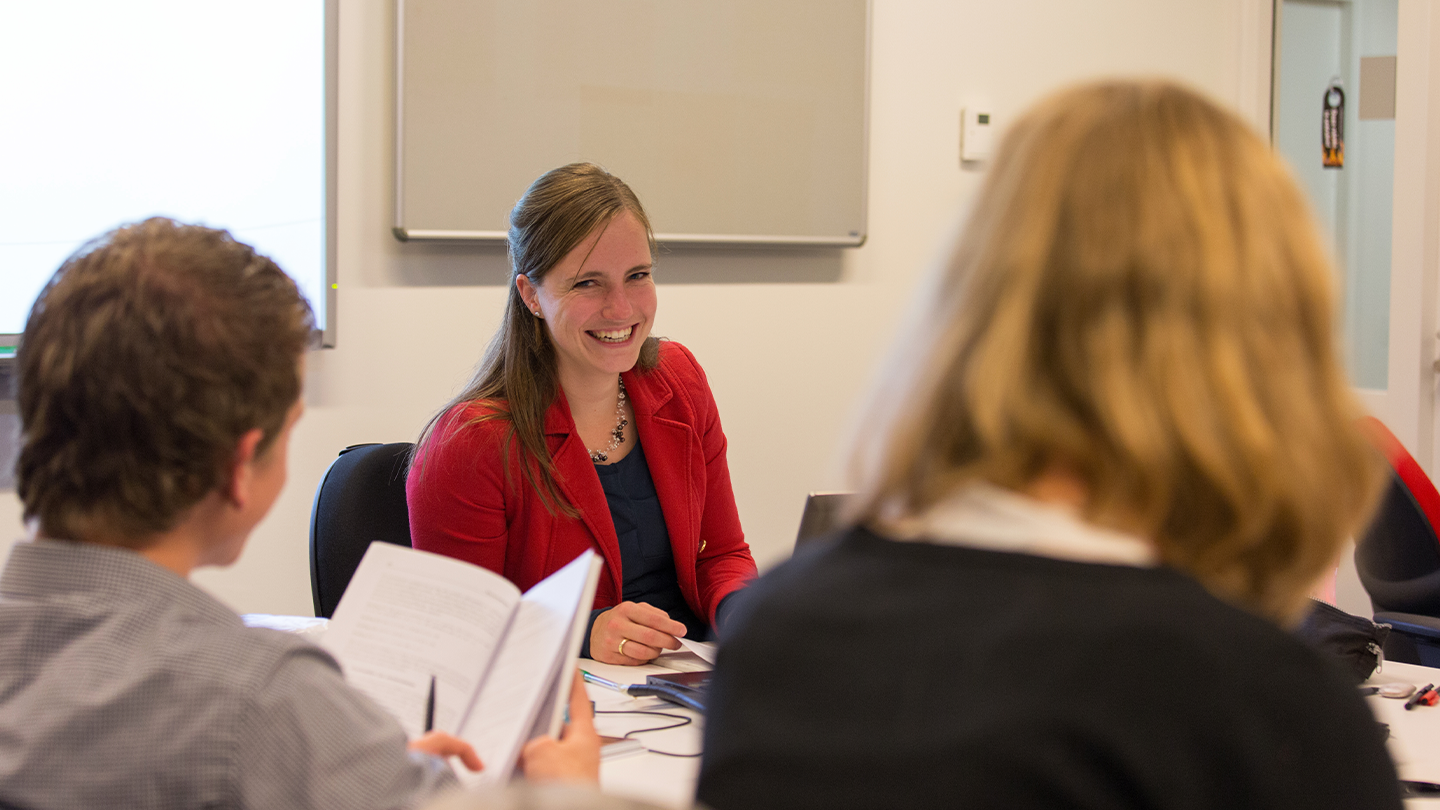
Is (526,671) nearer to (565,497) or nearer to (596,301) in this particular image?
(565,497)

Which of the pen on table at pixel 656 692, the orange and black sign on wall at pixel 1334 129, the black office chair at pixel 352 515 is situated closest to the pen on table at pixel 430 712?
the pen on table at pixel 656 692

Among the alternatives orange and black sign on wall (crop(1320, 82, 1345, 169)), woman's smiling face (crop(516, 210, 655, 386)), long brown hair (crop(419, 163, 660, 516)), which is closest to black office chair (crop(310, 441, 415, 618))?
long brown hair (crop(419, 163, 660, 516))

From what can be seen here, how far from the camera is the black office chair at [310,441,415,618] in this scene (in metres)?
2.02

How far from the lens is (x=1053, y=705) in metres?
0.60

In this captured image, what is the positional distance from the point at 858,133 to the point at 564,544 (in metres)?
1.75

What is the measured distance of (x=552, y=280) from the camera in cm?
204

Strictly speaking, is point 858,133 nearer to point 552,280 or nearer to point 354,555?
point 552,280

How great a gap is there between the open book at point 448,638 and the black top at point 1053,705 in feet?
1.42

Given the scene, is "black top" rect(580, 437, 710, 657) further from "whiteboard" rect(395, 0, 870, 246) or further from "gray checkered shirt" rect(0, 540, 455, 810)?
"gray checkered shirt" rect(0, 540, 455, 810)

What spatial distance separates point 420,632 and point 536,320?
3.31ft

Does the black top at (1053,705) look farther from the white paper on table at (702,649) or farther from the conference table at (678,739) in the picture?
the white paper on table at (702,649)

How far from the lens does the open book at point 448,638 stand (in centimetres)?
107

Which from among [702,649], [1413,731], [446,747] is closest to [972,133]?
[702,649]

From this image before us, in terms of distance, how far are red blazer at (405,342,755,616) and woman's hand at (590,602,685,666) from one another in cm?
21
